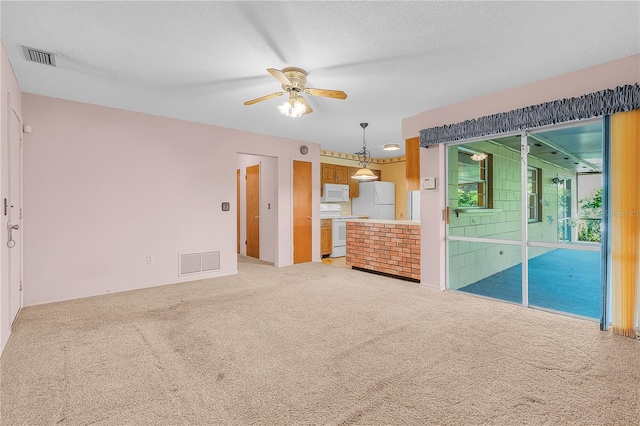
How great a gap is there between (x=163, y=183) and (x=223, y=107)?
145cm

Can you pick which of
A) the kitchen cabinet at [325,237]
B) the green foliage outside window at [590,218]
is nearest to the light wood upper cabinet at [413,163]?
the green foliage outside window at [590,218]

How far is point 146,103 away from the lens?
4066 millimetres

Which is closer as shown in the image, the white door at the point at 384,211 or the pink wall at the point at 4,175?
the pink wall at the point at 4,175

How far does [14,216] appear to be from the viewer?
10.7 ft

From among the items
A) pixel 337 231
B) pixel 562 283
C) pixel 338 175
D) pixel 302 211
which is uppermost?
pixel 338 175

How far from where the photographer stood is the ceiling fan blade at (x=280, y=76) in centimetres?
259

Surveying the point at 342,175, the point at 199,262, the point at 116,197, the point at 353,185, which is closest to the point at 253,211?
the point at 199,262

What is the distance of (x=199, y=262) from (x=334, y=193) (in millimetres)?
3592

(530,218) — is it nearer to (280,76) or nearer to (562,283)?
(562,283)

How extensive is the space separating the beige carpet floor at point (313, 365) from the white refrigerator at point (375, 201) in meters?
4.17

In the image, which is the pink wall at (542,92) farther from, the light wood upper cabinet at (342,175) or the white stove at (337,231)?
the light wood upper cabinet at (342,175)

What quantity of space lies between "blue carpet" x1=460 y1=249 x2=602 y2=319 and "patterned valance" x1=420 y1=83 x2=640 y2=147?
1375 millimetres

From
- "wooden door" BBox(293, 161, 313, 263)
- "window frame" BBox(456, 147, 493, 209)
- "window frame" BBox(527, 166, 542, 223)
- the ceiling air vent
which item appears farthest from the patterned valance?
the ceiling air vent

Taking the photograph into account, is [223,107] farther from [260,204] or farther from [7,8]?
[260,204]
